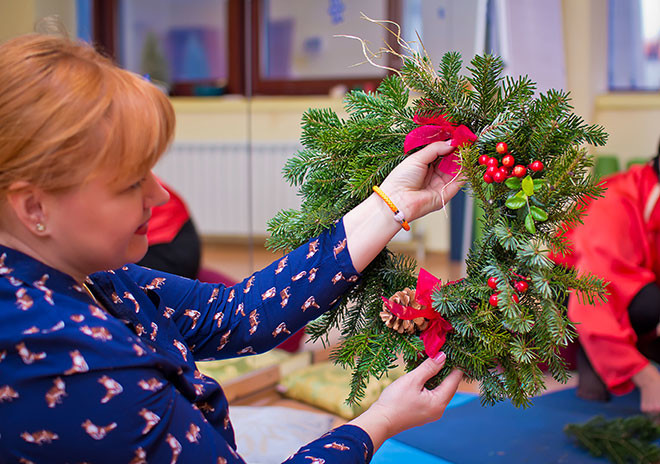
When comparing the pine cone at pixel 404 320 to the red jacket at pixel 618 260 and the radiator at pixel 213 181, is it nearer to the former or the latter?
the red jacket at pixel 618 260

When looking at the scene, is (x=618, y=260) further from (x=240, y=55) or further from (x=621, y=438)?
(x=240, y=55)

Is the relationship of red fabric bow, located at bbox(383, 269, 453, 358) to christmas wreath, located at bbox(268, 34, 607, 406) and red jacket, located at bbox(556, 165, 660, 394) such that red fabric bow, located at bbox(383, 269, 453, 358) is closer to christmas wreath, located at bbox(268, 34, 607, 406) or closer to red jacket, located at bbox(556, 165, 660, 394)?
christmas wreath, located at bbox(268, 34, 607, 406)

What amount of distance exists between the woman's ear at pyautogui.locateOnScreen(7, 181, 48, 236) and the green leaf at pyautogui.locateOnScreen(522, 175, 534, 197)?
0.52 m

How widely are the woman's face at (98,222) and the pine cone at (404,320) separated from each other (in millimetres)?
318

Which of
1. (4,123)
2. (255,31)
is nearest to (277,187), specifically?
(255,31)

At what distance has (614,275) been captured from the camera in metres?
1.70

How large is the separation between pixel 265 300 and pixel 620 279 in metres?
1.19

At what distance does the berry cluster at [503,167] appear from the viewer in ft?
2.50

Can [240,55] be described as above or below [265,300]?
above

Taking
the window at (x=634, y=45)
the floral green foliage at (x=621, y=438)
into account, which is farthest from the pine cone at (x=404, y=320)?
the window at (x=634, y=45)

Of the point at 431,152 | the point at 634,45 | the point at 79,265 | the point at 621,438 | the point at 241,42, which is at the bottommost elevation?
the point at 621,438

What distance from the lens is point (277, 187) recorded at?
2.92 meters

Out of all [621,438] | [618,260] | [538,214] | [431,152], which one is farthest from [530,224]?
[618,260]

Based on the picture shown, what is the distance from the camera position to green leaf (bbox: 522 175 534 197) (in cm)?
75
